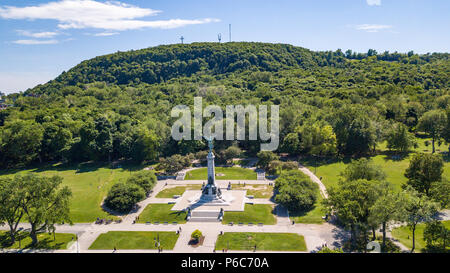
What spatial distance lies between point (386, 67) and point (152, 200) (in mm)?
136797

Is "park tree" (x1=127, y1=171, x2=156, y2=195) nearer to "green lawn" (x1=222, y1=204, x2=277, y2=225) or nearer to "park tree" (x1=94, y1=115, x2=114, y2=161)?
"green lawn" (x1=222, y1=204, x2=277, y2=225)

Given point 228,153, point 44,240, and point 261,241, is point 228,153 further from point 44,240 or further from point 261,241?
point 44,240

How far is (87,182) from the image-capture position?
218 ft

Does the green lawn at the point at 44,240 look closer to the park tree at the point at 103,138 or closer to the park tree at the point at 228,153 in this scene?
the park tree at the point at 103,138

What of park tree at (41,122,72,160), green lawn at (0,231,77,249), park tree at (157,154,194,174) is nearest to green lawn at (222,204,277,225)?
park tree at (157,154,194,174)

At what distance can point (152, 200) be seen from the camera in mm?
57656

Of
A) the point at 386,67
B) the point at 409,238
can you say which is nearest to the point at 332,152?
the point at 409,238

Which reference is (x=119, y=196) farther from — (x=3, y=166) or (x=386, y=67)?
(x=386, y=67)

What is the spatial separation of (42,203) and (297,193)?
37.9 m

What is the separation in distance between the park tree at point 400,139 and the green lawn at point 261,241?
42.1 metres

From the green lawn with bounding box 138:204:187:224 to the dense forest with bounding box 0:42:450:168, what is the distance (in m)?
25.1

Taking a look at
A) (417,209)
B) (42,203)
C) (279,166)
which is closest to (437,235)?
(417,209)

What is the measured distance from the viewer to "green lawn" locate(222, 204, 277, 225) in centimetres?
4866

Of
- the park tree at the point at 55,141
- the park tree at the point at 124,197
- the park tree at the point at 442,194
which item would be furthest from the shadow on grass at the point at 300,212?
the park tree at the point at 55,141
